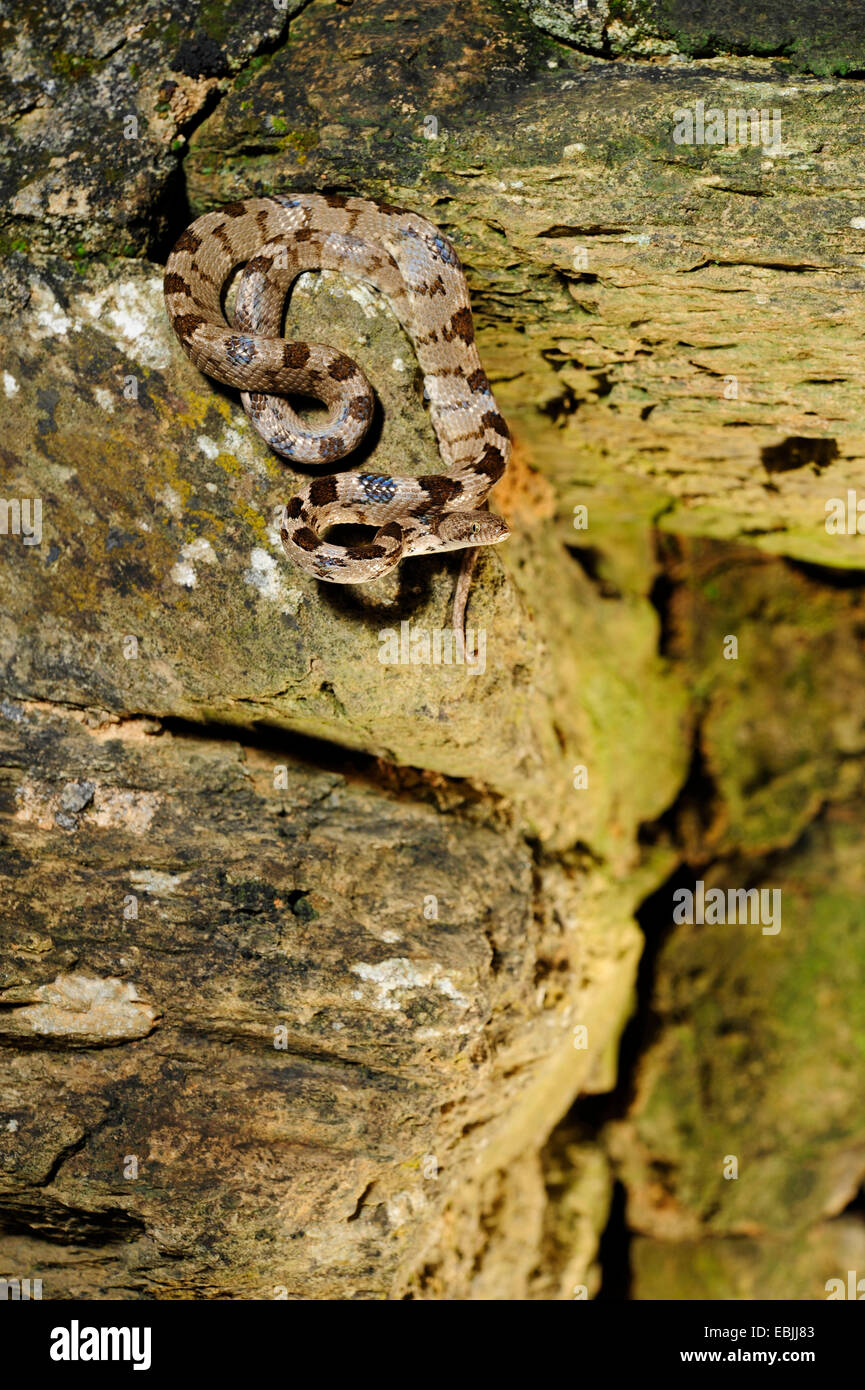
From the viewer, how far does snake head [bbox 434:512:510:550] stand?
4.94 m

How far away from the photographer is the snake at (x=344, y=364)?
192 inches

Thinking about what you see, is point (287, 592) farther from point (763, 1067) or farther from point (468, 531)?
point (763, 1067)

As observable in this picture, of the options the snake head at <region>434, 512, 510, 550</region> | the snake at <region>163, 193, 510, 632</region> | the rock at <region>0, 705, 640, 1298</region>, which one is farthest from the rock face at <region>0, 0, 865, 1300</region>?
the snake head at <region>434, 512, 510, 550</region>

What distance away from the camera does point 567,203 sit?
16.1ft

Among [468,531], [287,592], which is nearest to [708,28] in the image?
[468,531]

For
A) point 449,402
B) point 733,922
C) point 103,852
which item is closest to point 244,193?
point 449,402

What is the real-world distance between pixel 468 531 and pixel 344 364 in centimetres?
109

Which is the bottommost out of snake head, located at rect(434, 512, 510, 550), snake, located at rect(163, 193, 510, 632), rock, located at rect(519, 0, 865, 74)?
snake head, located at rect(434, 512, 510, 550)

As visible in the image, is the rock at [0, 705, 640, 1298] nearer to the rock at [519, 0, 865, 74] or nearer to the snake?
the snake

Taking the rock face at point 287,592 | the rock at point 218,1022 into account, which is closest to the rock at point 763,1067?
the rock face at point 287,592

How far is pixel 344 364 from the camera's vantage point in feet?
16.5

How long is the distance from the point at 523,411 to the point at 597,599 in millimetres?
1829

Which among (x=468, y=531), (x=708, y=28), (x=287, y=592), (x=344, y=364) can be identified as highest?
(x=708, y=28)

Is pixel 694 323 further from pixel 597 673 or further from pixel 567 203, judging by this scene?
pixel 597 673
